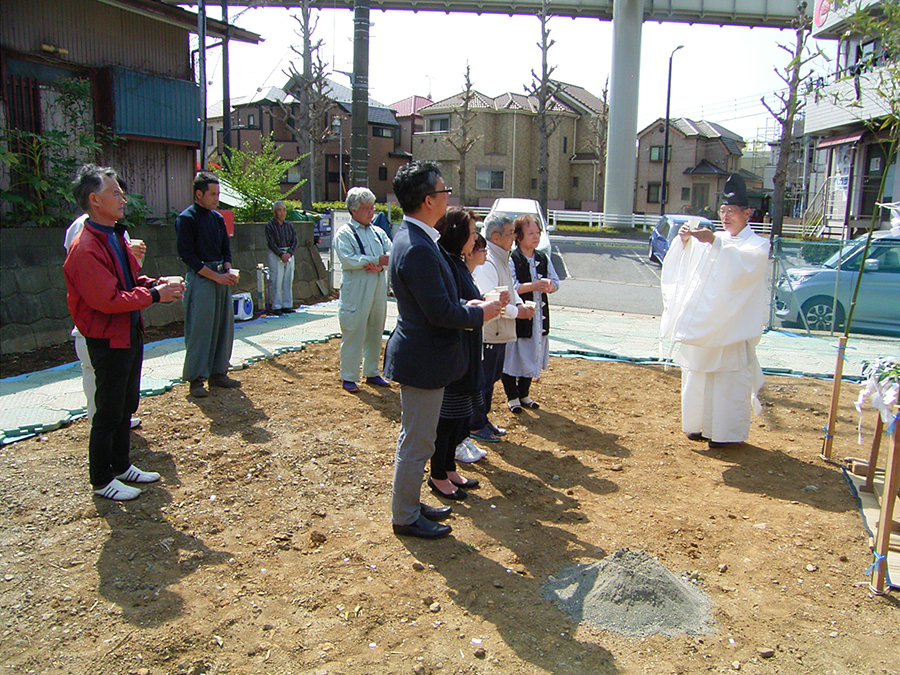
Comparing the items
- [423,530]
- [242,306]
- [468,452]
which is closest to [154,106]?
[242,306]

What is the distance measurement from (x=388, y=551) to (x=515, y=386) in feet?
8.79

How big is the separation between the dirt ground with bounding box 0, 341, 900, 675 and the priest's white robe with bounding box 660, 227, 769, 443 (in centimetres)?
30

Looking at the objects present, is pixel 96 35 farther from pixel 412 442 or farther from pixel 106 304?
pixel 412 442

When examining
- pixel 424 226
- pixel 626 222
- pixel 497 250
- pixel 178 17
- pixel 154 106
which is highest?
pixel 178 17

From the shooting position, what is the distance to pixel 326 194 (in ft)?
142

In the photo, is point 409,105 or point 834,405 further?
point 409,105

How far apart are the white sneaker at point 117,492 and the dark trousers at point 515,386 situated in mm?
3043

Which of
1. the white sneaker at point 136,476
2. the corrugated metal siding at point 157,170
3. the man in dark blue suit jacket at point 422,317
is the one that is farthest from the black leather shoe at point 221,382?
the corrugated metal siding at point 157,170

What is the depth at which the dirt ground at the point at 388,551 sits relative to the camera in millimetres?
2672

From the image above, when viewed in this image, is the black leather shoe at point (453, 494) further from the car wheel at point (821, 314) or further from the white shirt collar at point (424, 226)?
the car wheel at point (821, 314)

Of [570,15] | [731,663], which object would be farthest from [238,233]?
[570,15]

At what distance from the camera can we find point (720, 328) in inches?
189

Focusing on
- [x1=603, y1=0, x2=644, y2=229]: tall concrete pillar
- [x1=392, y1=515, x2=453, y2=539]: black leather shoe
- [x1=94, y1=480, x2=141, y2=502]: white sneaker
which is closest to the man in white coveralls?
[x1=392, y1=515, x2=453, y2=539]: black leather shoe

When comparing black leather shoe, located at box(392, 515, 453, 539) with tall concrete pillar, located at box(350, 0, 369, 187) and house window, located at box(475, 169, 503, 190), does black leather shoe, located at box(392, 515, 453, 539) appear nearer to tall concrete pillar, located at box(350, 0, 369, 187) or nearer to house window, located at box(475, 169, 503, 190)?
tall concrete pillar, located at box(350, 0, 369, 187)
